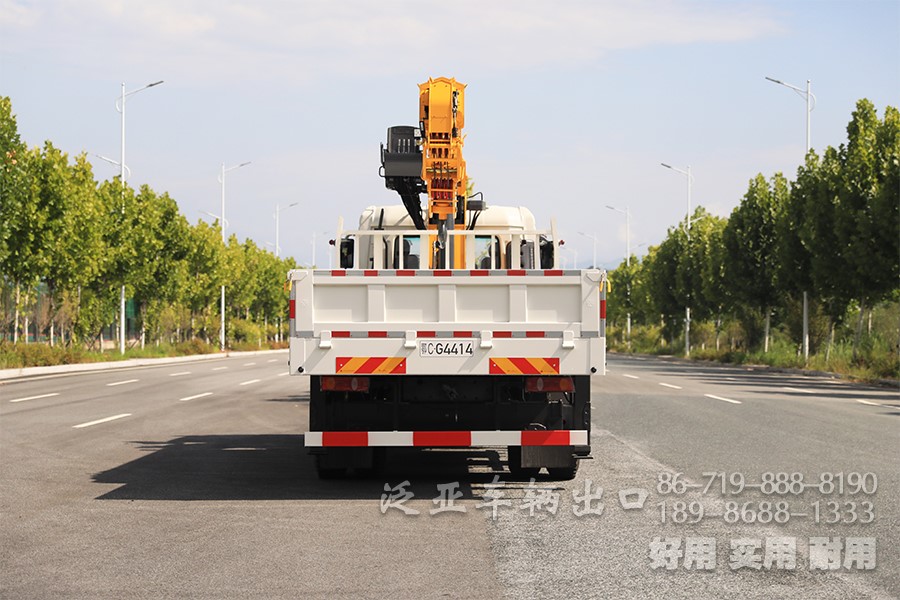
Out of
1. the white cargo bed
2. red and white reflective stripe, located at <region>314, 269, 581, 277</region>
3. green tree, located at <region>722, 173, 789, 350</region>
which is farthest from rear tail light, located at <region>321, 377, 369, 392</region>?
green tree, located at <region>722, 173, 789, 350</region>

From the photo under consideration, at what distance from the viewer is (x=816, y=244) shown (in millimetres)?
36969

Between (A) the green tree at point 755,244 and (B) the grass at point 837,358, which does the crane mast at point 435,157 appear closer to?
(B) the grass at point 837,358

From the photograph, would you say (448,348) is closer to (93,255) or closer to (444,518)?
(444,518)

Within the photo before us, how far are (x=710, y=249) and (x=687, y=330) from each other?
760 centimetres

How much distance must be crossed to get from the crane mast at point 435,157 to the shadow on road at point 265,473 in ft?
9.27

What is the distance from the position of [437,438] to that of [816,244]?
2954 cm

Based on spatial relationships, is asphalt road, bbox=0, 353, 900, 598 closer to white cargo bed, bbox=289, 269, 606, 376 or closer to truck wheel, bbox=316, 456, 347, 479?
truck wheel, bbox=316, 456, 347, 479

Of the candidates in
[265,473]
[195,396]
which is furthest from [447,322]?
[195,396]

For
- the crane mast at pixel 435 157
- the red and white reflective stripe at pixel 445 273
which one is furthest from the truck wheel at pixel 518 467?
the crane mast at pixel 435 157

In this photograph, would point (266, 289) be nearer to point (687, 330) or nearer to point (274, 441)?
point (687, 330)

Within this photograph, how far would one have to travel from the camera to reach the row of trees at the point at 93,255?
1375 inches

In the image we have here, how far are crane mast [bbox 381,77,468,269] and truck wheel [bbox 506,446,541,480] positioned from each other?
333cm

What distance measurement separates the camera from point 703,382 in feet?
103

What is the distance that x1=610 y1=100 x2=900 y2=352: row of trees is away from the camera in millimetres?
32781
